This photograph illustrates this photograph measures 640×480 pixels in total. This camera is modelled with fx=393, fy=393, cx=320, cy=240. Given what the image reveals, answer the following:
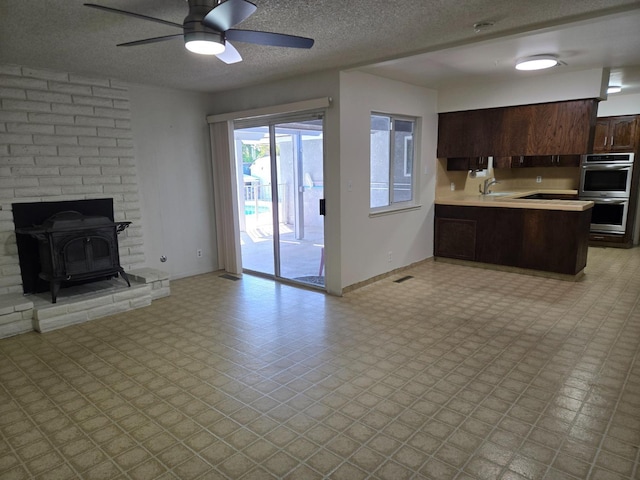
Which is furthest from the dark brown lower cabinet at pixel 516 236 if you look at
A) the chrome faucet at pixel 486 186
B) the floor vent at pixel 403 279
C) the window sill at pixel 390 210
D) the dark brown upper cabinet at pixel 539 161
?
the dark brown upper cabinet at pixel 539 161

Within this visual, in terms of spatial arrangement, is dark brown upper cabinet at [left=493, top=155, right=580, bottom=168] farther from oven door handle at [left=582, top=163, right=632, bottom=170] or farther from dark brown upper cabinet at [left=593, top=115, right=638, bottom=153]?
dark brown upper cabinet at [left=593, top=115, right=638, bottom=153]

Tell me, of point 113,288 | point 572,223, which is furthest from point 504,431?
point 113,288

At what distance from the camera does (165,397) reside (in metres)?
2.48

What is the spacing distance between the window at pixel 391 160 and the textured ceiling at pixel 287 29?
1.16 m

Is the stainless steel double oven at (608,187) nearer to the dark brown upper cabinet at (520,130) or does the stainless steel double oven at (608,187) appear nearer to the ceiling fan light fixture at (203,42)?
the dark brown upper cabinet at (520,130)

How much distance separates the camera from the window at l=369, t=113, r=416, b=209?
4.83 metres

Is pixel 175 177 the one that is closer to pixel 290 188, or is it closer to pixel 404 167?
pixel 290 188

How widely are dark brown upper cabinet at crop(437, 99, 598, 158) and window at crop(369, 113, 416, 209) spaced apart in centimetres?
68

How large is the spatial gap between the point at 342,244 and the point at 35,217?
3121mm

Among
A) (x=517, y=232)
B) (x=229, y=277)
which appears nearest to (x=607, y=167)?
(x=517, y=232)

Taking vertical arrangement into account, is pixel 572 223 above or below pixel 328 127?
below

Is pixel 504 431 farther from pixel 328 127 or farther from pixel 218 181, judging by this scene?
pixel 218 181

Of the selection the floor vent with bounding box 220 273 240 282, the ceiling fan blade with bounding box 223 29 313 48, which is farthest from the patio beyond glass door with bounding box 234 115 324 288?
the ceiling fan blade with bounding box 223 29 313 48

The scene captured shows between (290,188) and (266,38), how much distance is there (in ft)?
9.26
